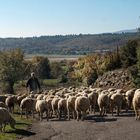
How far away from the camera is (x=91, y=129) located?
91.1ft

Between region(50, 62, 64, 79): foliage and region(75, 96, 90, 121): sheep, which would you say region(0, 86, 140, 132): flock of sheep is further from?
region(50, 62, 64, 79): foliage

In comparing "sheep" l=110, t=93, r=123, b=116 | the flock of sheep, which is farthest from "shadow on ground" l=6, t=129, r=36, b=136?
"sheep" l=110, t=93, r=123, b=116

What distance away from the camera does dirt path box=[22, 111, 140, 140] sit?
82.9ft

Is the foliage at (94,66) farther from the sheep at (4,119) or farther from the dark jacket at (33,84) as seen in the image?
the sheep at (4,119)

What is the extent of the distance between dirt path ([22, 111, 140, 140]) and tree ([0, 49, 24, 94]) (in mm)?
46594

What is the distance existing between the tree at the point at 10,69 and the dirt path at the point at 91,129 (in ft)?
153

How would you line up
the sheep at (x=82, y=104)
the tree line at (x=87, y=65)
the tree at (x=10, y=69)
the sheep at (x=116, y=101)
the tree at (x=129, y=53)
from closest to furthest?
the sheep at (x=82, y=104) → the sheep at (x=116, y=101) → the tree at (x=129, y=53) → the tree line at (x=87, y=65) → the tree at (x=10, y=69)

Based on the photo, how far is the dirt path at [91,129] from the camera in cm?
2527

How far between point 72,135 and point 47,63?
95.9m

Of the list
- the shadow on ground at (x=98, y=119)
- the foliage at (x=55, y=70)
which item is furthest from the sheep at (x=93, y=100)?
the foliage at (x=55, y=70)

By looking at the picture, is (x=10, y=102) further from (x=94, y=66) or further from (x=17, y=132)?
(x=94, y=66)

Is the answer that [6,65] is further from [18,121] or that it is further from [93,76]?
[18,121]

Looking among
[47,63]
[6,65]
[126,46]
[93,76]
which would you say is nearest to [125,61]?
[126,46]

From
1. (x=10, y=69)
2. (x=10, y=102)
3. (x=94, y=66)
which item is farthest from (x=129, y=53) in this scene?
(x=10, y=69)
